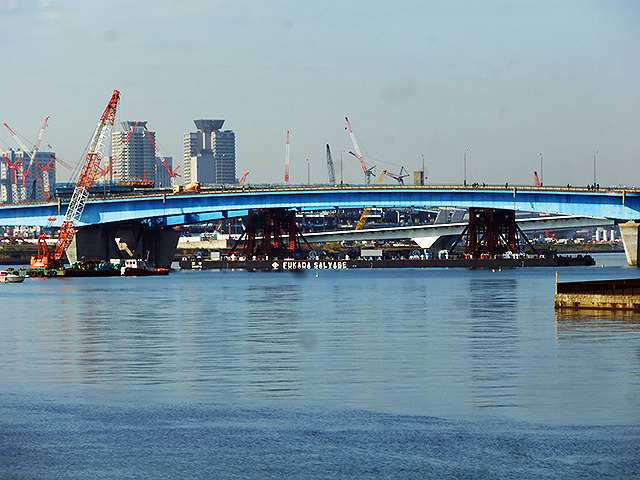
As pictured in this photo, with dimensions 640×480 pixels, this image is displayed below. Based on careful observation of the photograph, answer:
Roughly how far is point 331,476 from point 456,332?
3803 centimetres

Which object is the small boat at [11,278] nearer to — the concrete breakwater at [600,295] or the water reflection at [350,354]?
the water reflection at [350,354]

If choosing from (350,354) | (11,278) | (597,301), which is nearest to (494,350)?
(350,354)

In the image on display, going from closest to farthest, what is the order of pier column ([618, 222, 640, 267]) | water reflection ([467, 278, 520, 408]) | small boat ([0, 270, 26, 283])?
1. water reflection ([467, 278, 520, 408])
2. small boat ([0, 270, 26, 283])
3. pier column ([618, 222, 640, 267])

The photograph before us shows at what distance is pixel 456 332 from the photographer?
204 ft

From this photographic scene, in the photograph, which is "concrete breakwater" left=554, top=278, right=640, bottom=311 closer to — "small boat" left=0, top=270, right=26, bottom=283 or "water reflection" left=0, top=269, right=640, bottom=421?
"water reflection" left=0, top=269, right=640, bottom=421

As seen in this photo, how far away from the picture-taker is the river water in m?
26.2

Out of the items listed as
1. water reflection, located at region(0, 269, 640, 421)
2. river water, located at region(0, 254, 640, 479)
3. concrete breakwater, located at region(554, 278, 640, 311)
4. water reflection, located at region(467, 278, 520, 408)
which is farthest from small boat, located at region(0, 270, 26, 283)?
concrete breakwater, located at region(554, 278, 640, 311)

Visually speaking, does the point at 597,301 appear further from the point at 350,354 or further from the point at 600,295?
the point at 350,354

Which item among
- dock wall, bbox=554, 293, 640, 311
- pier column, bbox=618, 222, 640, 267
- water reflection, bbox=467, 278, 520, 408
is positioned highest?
pier column, bbox=618, 222, 640, 267

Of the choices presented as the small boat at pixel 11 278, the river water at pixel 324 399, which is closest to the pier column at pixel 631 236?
the small boat at pixel 11 278

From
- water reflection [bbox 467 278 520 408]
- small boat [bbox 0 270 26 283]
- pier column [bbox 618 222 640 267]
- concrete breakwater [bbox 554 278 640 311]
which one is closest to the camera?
water reflection [bbox 467 278 520 408]

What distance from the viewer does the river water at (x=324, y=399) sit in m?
26.2

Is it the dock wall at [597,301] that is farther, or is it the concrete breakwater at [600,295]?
the concrete breakwater at [600,295]

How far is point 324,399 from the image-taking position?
115 ft
